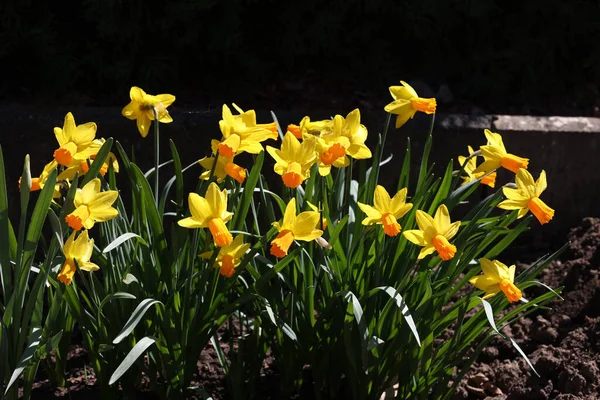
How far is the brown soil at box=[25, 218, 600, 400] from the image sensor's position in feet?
8.01

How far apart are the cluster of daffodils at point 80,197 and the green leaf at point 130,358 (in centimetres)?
20

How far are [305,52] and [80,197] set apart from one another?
1952 mm

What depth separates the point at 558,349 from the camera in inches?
103

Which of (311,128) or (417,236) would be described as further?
(311,128)

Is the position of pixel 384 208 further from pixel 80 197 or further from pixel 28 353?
pixel 28 353

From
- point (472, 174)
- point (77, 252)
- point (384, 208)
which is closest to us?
point (77, 252)

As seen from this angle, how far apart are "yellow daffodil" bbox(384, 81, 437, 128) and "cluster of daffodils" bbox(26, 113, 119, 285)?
745mm

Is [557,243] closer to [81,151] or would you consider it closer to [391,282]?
[391,282]

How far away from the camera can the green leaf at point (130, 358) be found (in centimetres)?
188

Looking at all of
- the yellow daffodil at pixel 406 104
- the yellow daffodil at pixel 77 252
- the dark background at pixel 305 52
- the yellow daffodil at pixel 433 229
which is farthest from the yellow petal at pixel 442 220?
the dark background at pixel 305 52

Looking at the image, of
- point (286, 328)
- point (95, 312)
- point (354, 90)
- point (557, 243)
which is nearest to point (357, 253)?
point (286, 328)

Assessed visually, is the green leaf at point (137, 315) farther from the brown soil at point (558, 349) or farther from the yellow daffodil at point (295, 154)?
the brown soil at point (558, 349)

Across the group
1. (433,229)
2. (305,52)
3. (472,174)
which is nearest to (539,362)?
(472,174)

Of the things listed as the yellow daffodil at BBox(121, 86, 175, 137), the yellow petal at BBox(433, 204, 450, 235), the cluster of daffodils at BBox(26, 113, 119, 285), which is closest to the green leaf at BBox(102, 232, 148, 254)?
the cluster of daffodils at BBox(26, 113, 119, 285)
